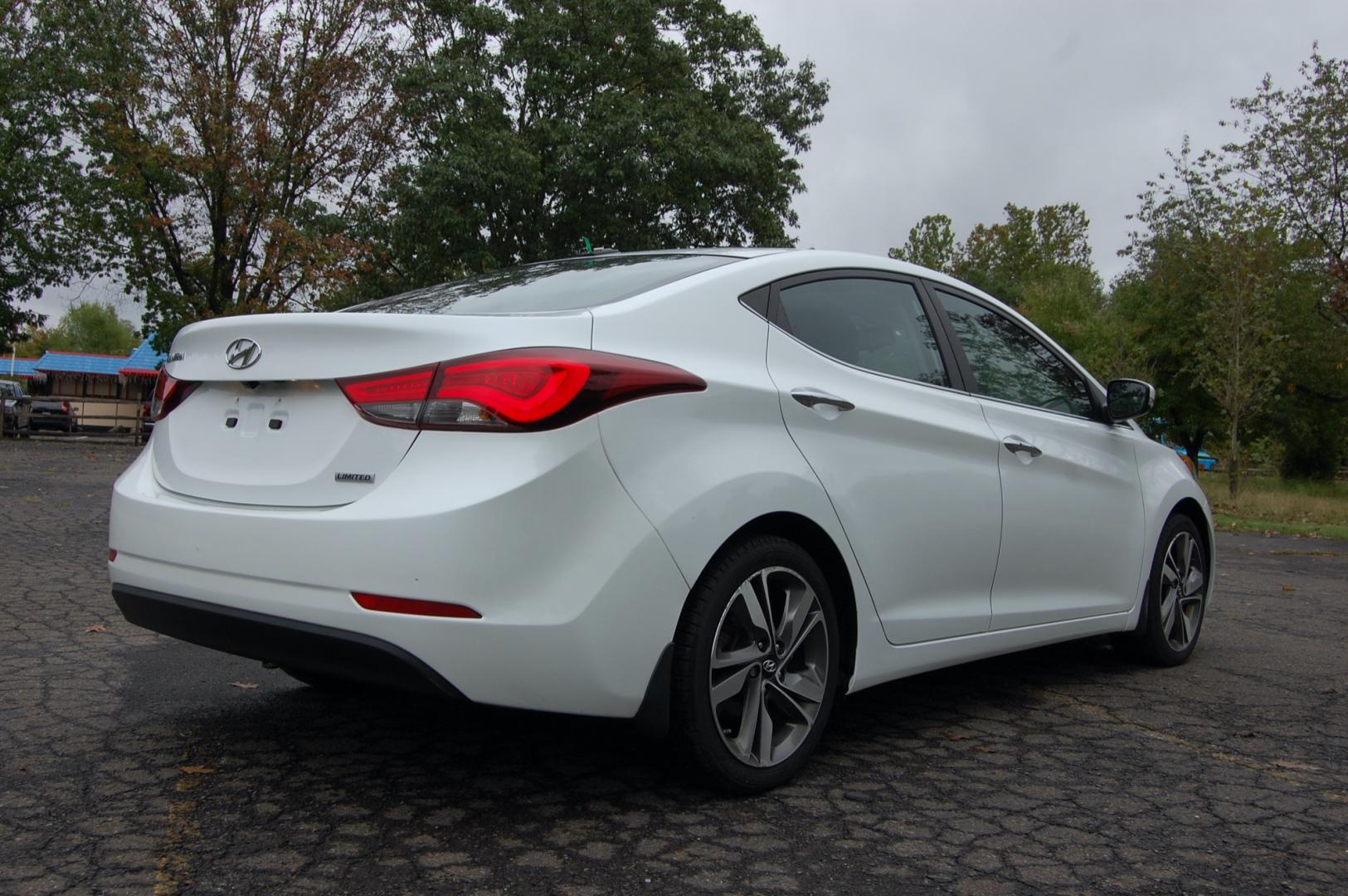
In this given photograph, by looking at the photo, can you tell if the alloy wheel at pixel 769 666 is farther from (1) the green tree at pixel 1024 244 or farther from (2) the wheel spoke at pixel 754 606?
(1) the green tree at pixel 1024 244

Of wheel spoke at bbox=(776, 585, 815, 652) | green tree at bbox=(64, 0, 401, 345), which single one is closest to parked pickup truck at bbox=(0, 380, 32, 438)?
green tree at bbox=(64, 0, 401, 345)

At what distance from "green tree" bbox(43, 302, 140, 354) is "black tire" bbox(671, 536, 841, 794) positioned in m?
102

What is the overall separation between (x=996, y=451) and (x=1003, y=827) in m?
1.47

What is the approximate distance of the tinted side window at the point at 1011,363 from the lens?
4.38m

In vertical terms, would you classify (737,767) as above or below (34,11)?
below

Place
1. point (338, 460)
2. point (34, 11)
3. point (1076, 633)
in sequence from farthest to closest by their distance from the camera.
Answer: point (34, 11)
point (1076, 633)
point (338, 460)

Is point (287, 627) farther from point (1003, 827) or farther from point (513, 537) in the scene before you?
point (1003, 827)

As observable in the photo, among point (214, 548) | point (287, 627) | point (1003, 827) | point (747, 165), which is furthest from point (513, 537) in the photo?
point (747, 165)

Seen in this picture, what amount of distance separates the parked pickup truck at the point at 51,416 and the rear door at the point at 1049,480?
41.5 meters

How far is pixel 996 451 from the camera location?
415 centimetres

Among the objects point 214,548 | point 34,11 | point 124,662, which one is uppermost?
point 34,11

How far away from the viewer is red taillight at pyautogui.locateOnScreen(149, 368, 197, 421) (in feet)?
11.1

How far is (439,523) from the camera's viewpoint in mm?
2682

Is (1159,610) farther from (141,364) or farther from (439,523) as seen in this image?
(141,364)
